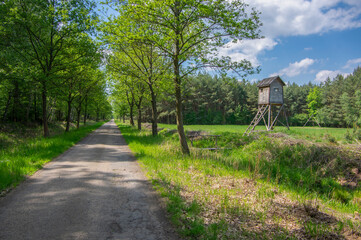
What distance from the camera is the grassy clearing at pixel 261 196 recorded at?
3.81m

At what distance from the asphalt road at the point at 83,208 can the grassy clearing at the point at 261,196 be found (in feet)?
1.69

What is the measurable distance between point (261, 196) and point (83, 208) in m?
4.49

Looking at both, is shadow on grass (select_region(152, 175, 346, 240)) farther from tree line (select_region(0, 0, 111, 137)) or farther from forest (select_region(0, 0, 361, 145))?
tree line (select_region(0, 0, 111, 137))

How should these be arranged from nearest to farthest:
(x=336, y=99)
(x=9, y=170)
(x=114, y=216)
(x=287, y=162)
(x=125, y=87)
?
Result: (x=114, y=216) < (x=9, y=170) < (x=287, y=162) < (x=125, y=87) < (x=336, y=99)

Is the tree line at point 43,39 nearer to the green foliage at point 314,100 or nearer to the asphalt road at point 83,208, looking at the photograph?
the asphalt road at point 83,208

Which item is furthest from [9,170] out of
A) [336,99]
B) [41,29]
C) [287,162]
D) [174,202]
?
[336,99]

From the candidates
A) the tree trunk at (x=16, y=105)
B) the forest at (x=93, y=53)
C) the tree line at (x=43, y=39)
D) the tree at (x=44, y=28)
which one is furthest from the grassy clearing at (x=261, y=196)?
the tree trunk at (x=16, y=105)

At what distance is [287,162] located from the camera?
1086 cm

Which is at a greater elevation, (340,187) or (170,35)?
(170,35)

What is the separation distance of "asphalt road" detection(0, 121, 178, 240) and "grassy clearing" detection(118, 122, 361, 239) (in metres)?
0.52

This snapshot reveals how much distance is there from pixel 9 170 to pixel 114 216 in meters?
4.94

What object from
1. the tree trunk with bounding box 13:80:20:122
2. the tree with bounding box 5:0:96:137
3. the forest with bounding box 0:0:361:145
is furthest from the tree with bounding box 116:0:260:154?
the tree trunk with bounding box 13:80:20:122

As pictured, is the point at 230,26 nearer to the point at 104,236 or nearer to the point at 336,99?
the point at 104,236

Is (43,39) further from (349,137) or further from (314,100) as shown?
(314,100)
